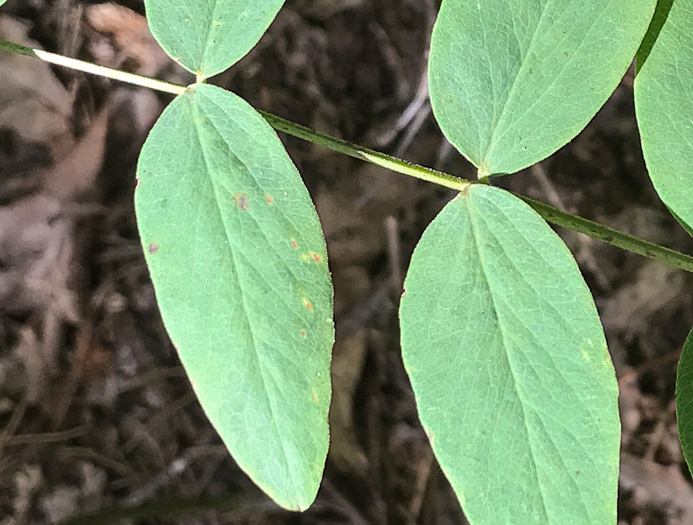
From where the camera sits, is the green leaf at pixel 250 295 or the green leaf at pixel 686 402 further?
the green leaf at pixel 686 402

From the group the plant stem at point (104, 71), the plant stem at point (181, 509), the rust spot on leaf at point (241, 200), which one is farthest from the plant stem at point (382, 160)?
the plant stem at point (181, 509)

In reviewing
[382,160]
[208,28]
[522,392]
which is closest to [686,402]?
[522,392]

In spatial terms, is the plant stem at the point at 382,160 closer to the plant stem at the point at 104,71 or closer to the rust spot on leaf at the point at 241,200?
the plant stem at the point at 104,71

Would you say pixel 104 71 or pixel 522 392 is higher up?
pixel 104 71

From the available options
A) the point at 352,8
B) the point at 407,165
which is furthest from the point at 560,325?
the point at 352,8

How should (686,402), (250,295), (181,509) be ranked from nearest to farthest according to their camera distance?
(250,295) < (686,402) < (181,509)

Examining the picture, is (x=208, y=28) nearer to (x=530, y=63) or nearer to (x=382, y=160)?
(x=382, y=160)

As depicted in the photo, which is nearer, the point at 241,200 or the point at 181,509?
the point at 241,200
